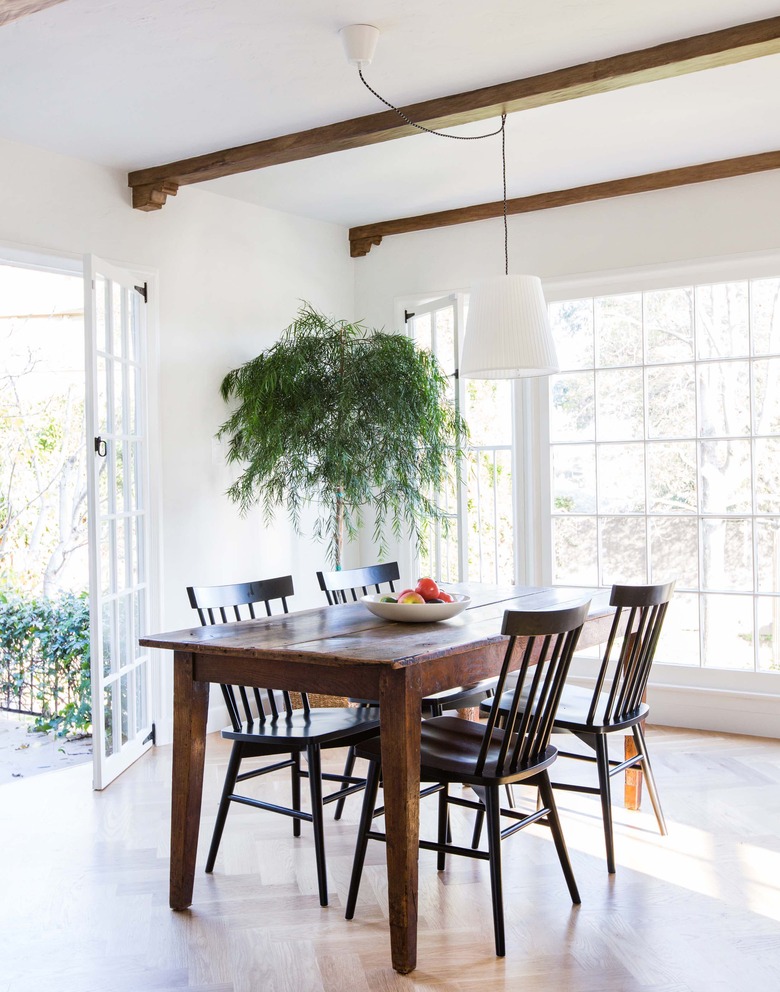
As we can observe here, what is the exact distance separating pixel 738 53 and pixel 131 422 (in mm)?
2960

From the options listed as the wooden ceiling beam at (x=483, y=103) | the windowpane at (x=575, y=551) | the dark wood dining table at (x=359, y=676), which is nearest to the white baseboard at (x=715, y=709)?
the windowpane at (x=575, y=551)

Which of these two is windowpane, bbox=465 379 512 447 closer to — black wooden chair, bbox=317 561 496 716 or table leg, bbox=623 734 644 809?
black wooden chair, bbox=317 561 496 716

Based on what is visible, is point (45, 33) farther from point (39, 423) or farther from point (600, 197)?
point (39, 423)

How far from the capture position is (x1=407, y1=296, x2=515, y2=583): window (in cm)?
529

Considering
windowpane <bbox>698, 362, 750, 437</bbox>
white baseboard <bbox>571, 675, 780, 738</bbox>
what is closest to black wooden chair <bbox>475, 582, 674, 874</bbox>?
white baseboard <bbox>571, 675, 780, 738</bbox>

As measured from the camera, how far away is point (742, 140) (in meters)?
4.34

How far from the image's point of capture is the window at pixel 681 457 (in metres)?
4.65

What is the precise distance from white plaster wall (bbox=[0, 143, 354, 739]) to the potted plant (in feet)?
0.55

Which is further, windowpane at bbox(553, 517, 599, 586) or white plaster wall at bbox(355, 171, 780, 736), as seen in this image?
windowpane at bbox(553, 517, 599, 586)

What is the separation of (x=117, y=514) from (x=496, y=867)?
2480 millimetres

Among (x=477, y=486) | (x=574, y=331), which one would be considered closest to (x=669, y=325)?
(x=574, y=331)

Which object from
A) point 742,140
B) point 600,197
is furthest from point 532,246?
point 742,140

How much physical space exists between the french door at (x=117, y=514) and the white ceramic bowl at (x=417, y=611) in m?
1.51

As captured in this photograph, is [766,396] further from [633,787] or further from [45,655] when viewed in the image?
[45,655]
